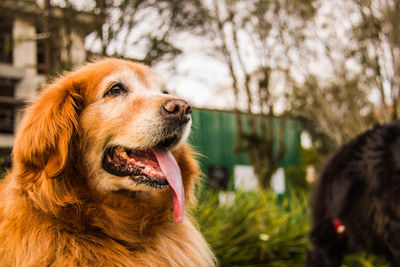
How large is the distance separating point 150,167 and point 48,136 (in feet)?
2.16

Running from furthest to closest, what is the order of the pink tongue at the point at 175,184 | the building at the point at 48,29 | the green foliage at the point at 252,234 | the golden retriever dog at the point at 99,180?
the building at the point at 48,29 → the green foliage at the point at 252,234 → the pink tongue at the point at 175,184 → the golden retriever dog at the point at 99,180

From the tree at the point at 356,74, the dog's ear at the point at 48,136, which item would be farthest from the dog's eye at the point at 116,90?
the tree at the point at 356,74

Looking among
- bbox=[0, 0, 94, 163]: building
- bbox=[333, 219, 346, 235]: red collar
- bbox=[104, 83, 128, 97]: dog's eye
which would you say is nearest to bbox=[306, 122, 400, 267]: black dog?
bbox=[333, 219, 346, 235]: red collar

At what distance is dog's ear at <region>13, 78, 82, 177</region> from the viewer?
7.34 feet

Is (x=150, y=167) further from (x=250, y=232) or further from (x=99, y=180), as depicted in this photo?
(x=250, y=232)

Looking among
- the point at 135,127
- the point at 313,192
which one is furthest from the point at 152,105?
the point at 313,192

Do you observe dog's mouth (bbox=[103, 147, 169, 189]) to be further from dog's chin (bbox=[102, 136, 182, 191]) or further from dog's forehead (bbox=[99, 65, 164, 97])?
dog's forehead (bbox=[99, 65, 164, 97])

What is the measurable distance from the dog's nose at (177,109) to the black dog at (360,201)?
206cm

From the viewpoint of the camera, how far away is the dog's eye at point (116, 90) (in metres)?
2.60

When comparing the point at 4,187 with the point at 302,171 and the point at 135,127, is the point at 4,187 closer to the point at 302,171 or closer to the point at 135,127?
the point at 135,127

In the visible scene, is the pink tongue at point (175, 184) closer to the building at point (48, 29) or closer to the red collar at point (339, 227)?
the red collar at point (339, 227)

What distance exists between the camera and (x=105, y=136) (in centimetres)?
245

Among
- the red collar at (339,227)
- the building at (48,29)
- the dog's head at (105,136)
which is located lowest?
the red collar at (339,227)

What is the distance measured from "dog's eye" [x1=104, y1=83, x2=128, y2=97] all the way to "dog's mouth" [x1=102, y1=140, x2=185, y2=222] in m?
0.39
